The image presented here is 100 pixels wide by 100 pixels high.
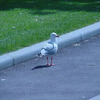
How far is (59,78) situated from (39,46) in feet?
5.06

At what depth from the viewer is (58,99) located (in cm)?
683

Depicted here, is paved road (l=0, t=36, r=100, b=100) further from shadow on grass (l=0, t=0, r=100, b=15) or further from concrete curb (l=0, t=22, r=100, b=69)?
shadow on grass (l=0, t=0, r=100, b=15)

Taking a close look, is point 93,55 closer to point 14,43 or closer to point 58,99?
point 14,43

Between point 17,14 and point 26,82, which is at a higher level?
point 17,14

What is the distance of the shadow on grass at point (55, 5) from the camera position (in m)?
12.7

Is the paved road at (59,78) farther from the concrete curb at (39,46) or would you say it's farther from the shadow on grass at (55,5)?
the shadow on grass at (55,5)

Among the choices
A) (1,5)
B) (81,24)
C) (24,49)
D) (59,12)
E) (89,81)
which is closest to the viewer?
(89,81)

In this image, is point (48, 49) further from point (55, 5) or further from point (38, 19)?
point (55, 5)

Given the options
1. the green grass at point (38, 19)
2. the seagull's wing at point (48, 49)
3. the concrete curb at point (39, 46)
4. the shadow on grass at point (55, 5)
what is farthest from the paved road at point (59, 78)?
the shadow on grass at point (55, 5)

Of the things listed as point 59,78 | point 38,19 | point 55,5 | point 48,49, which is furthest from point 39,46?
point 55,5

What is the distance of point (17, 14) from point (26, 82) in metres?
4.85

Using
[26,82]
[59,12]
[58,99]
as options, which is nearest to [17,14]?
[59,12]

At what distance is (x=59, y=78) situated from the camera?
25.8 ft

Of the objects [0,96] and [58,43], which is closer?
[0,96]
